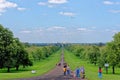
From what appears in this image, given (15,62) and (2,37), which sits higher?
(2,37)

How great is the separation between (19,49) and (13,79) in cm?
4789

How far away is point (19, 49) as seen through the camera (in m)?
103

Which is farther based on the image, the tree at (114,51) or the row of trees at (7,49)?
the row of trees at (7,49)

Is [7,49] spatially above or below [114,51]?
above

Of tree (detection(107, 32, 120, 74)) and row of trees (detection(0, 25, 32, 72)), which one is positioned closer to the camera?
tree (detection(107, 32, 120, 74))

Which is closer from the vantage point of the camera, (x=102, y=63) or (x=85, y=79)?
(x=85, y=79)

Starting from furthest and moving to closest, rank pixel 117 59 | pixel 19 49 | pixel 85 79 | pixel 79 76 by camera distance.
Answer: pixel 19 49 < pixel 117 59 < pixel 79 76 < pixel 85 79

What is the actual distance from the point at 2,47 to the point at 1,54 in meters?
1.86

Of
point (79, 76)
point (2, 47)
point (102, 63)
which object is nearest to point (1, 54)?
point (2, 47)

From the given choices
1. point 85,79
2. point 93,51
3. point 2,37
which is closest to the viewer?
point 85,79

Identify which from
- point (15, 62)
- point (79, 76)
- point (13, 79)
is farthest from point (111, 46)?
point (13, 79)

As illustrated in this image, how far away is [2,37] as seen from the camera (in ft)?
313

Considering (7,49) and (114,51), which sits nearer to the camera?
(114,51)

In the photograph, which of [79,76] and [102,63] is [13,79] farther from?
[102,63]
